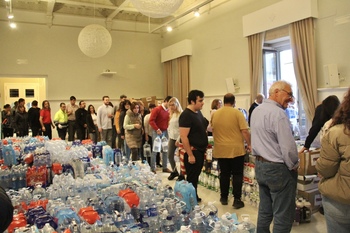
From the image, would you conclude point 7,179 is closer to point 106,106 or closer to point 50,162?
point 50,162

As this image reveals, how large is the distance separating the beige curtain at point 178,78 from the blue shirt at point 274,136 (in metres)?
7.16

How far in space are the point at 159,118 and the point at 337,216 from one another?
13.5 ft

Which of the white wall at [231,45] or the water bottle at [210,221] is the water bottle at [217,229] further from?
the white wall at [231,45]

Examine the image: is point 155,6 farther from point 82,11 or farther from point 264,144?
point 82,11

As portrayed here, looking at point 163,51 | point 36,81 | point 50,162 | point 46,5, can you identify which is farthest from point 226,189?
point 36,81

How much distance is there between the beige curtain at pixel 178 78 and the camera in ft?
31.9

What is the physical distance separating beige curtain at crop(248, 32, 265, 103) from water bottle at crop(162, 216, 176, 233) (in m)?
5.64

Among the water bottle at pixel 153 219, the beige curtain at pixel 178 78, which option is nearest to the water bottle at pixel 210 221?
the water bottle at pixel 153 219

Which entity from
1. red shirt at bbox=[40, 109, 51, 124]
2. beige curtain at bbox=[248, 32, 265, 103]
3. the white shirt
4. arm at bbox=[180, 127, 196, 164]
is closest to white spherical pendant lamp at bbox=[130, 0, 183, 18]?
arm at bbox=[180, 127, 196, 164]

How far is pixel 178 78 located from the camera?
10.2 metres

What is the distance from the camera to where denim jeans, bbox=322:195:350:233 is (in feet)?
5.88

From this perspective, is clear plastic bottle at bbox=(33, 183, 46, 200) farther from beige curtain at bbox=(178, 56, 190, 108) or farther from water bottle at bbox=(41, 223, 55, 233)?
beige curtain at bbox=(178, 56, 190, 108)

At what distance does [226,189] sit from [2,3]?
28.8ft

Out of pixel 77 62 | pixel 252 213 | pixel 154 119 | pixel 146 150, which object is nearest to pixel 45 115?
pixel 77 62
